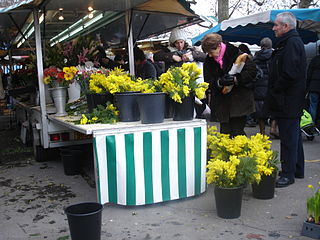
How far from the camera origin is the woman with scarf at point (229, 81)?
468cm

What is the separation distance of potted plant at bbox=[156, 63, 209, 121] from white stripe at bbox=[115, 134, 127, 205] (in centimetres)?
72

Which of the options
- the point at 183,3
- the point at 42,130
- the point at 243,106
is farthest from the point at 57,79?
the point at 243,106

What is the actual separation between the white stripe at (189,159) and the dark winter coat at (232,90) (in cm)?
85

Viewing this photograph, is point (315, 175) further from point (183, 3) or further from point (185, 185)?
point (183, 3)

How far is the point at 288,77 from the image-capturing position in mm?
4324

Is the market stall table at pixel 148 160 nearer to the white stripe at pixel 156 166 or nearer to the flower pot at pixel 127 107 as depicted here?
the white stripe at pixel 156 166

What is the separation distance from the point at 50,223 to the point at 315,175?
11.2 ft

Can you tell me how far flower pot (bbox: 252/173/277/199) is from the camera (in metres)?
4.21

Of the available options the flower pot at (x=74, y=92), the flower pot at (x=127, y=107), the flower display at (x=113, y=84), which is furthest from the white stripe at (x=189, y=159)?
the flower pot at (x=74, y=92)

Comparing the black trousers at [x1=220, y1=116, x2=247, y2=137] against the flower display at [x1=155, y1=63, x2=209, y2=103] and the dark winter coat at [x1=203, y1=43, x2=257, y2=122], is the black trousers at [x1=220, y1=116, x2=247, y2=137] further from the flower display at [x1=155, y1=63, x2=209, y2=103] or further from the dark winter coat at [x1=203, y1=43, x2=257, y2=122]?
the flower display at [x1=155, y1=63, x2=209, y2=103]

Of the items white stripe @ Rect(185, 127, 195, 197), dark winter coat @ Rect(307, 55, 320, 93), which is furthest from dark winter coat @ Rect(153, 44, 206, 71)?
dark winter coat @ Rect(307, 55, 320, 93)

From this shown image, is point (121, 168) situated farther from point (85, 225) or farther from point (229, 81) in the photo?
point (229, 81)

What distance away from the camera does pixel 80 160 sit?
5.82m

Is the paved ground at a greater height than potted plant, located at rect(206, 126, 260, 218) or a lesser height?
lesser
